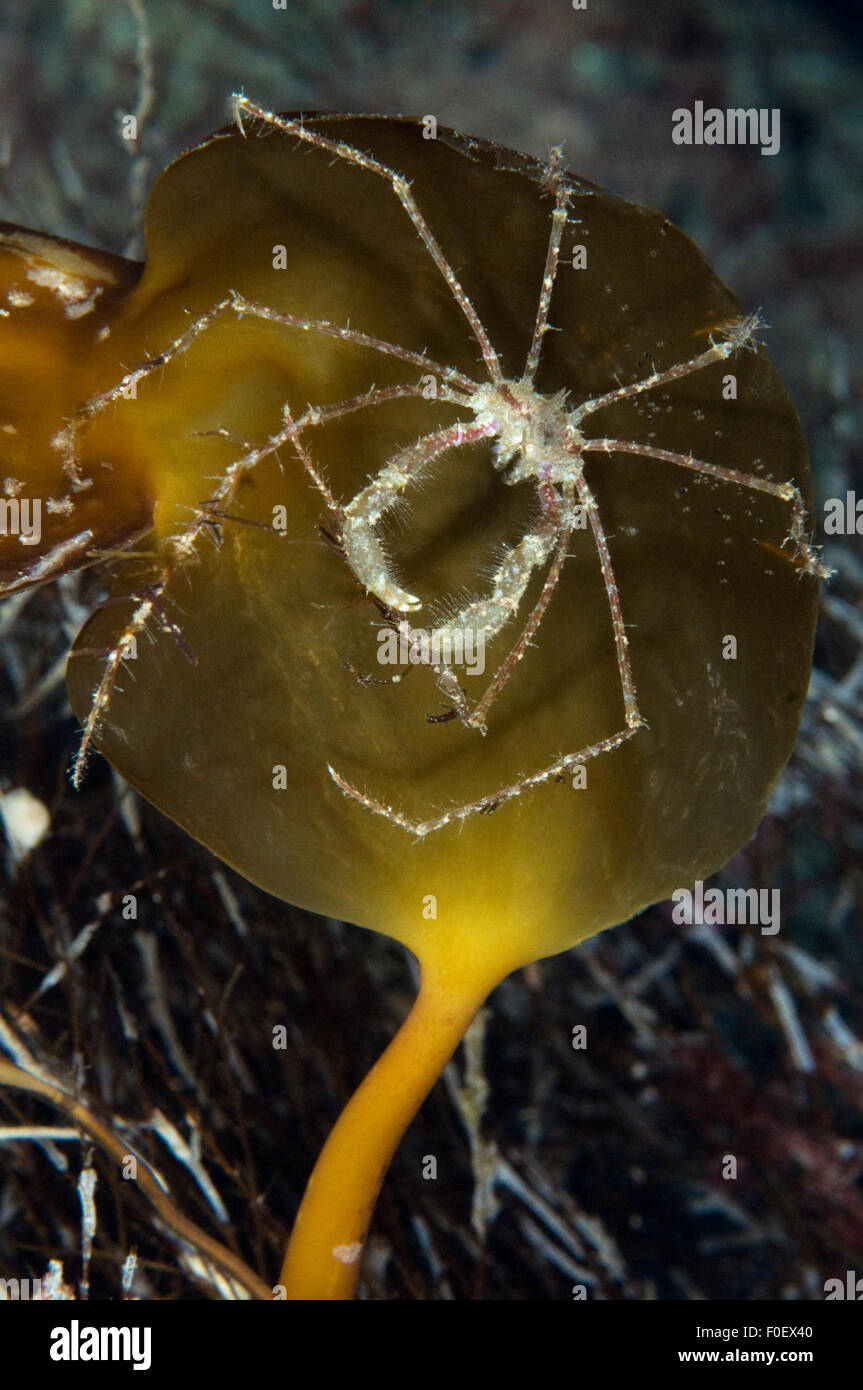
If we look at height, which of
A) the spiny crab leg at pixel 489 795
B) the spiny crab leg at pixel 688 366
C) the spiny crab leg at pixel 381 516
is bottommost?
the spiny crab leg at pixel 489 795

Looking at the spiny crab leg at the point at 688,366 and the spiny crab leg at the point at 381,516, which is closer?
the spiny crab leg at the point at 381,516

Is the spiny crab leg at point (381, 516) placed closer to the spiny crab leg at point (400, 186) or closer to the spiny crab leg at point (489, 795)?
the spiny crab leg at point (400, 186)

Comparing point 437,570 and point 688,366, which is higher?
point 688,366

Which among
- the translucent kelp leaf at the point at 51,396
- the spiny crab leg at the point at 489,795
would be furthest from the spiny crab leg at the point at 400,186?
the spiny crab leg at the point at 489,795

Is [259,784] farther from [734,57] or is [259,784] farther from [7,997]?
[734,57]

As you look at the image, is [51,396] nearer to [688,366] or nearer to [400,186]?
[400,186]

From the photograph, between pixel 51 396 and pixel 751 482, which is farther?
pixel 751 482

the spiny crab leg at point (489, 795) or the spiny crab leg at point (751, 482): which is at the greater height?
the spiny crab leg at point (751, 482)

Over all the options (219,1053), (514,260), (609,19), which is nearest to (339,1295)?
(219,1053)

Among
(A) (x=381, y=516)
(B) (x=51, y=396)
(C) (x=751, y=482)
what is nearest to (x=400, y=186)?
(A) (x=381, y=516)
